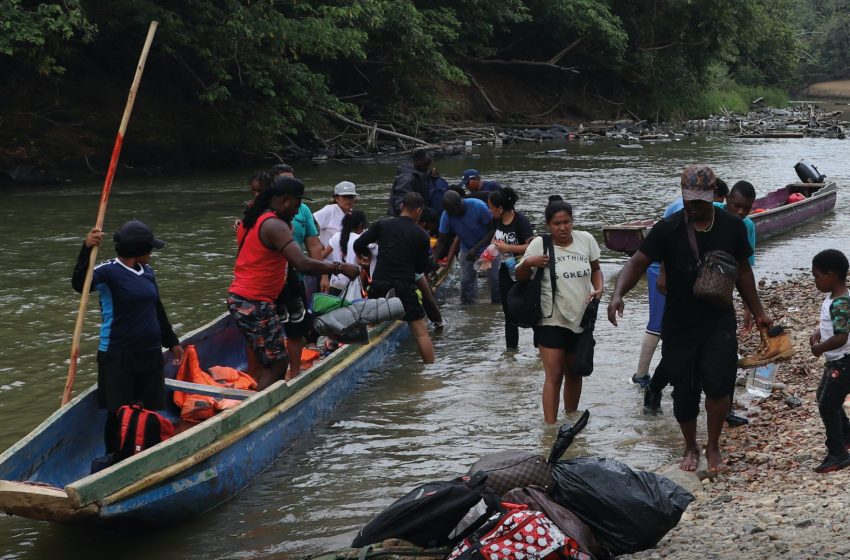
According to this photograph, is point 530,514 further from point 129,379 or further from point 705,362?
point 129,379

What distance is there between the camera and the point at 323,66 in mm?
32469

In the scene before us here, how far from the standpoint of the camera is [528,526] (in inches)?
186

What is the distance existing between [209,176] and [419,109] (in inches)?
371

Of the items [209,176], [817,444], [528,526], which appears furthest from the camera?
[209,176]

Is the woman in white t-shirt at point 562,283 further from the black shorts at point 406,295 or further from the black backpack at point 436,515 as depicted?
the black backpack at point 436,515

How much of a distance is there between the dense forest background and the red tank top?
1577 cm

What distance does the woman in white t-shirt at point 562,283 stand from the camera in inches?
288

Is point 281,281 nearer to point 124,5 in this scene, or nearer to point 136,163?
point 124,5

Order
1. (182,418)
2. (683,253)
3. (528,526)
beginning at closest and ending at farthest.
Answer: (528,526)
(683,253)
(182,418)

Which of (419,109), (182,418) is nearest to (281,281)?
(182,418)

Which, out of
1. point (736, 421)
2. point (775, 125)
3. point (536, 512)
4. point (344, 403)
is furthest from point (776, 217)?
point (775, 125)

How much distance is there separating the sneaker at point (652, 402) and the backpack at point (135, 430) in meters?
4.01

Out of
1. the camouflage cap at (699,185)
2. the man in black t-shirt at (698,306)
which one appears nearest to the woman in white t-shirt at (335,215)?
the man in black t-shirt at (698,306)

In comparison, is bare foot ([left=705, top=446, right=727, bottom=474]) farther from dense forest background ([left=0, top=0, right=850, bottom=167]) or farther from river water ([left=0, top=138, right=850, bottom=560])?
dense forest background ([left=0, top=0, right=850, bottom=167])
